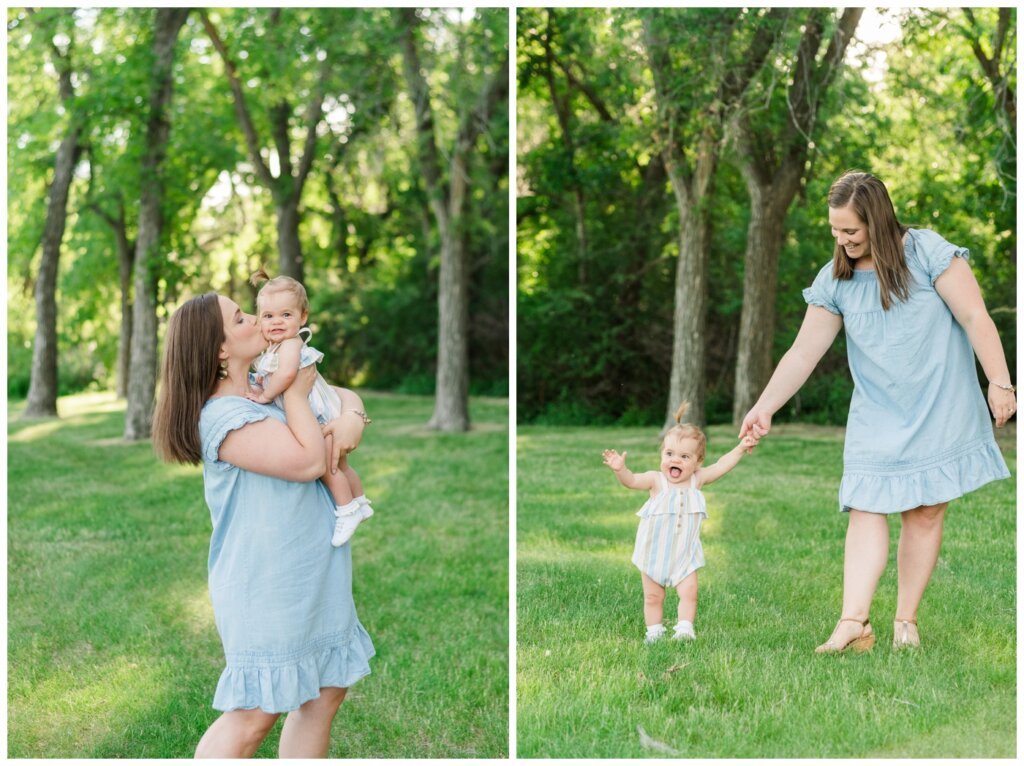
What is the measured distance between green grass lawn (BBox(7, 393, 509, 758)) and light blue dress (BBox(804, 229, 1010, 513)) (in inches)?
56.8

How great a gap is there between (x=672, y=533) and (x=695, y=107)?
15.6 ft

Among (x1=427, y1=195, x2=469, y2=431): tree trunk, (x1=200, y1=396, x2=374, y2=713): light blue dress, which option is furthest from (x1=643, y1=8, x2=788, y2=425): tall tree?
(x1=200, y1=396, x2=374, y2=713): light blue dress

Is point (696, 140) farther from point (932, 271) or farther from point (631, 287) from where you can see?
point (932, 271)

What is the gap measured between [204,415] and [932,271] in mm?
1953

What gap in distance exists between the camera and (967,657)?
320 centimetres

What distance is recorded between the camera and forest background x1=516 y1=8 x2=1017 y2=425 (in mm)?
7227

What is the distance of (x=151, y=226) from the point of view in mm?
10039

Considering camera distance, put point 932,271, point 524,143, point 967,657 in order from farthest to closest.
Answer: point 524,143
point 967,657
point 932,271

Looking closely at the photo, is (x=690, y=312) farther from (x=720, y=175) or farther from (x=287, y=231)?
(x=287, y=231)

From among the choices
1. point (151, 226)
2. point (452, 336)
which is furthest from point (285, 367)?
point (452, 336)

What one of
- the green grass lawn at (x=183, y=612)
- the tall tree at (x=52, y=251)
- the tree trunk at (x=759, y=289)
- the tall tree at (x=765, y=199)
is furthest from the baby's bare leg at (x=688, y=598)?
the tall tree at (x=52, y=251)

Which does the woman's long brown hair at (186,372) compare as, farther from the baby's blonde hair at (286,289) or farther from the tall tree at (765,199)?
the tall tree at (765,199)

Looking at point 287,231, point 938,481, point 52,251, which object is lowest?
point 938,481

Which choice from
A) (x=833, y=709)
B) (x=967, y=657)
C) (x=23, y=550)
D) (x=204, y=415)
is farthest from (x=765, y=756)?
(x=23, y=550)
